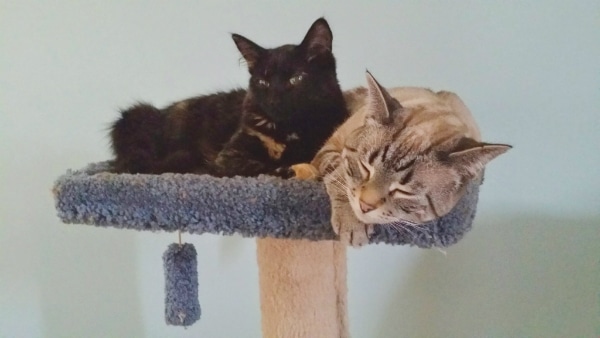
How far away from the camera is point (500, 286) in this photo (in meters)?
1.47

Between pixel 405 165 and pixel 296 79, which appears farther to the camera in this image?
pixel 296 79

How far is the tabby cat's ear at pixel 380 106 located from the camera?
0.85 m

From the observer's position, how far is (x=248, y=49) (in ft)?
3.60

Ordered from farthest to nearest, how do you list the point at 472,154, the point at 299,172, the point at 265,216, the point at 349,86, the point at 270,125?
the point at 349,86 → the point at 270,125 → the point at 299,172 → the point at 265,216 → the point at 472,154

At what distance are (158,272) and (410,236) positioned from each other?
973 millimetres

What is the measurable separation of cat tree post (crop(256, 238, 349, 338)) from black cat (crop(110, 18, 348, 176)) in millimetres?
142

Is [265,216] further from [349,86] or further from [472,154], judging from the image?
[349,86]

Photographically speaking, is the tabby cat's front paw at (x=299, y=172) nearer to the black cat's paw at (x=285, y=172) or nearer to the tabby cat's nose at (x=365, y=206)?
the black cat's paw at (x=285, y=172)

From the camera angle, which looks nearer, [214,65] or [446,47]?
[446,47]

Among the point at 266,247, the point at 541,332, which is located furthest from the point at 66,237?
the point at 541,332

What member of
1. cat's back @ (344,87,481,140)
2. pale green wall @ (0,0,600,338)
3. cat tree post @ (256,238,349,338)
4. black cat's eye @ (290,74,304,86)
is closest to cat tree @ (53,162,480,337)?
cat tree post @ (256,238,349,338)

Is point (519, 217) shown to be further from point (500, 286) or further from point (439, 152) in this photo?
point (439, 152)

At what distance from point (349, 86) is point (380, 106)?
61 centimetres

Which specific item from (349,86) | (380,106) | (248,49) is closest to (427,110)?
(380,106)
